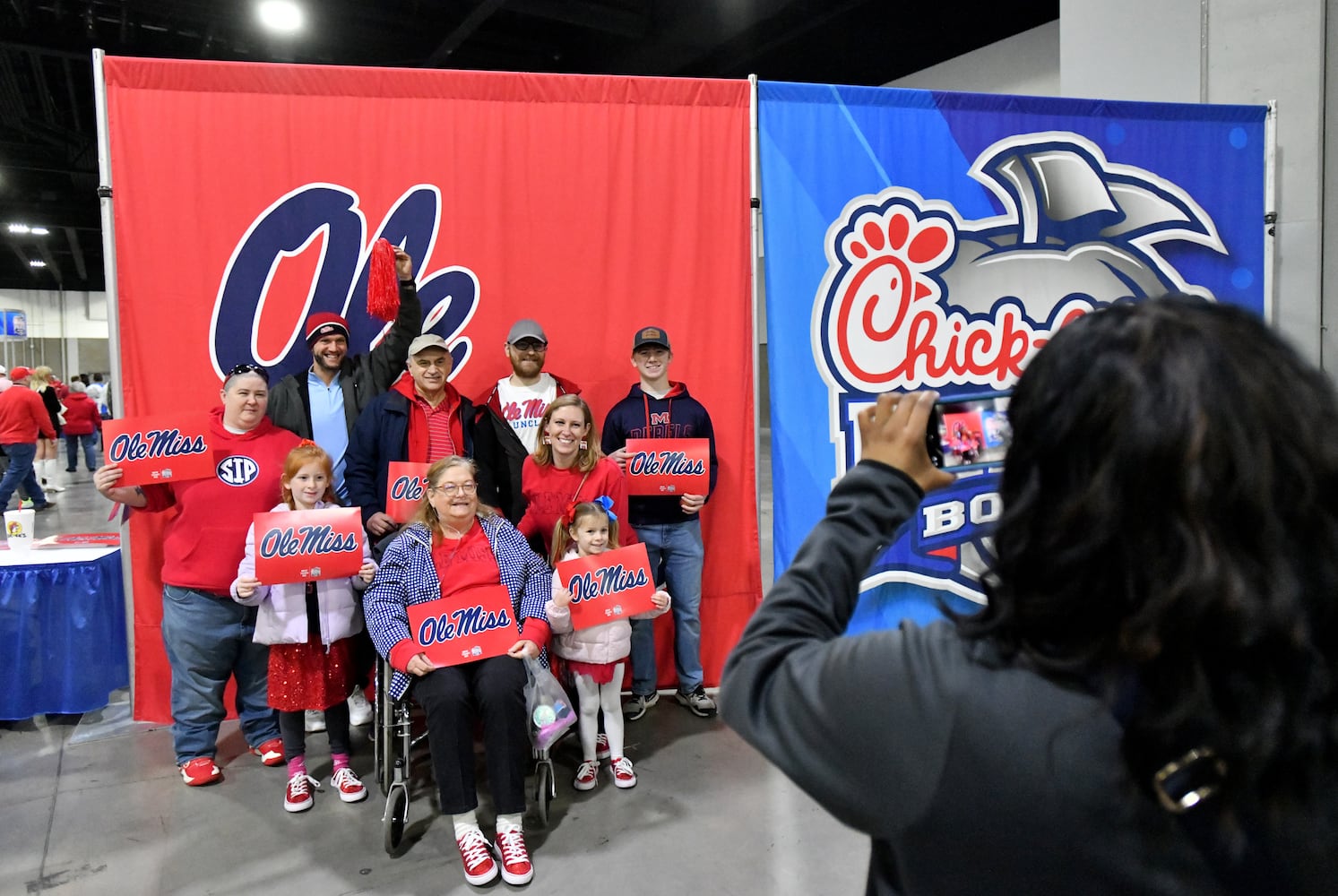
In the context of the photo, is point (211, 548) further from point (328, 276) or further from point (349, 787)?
point (328, 276)

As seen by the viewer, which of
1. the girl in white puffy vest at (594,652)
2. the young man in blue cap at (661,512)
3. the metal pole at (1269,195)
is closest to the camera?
the girl in white puffy vest at (594,652)

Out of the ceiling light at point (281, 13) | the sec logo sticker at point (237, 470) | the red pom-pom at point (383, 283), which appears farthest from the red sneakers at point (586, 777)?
the ceiling light at point (281, 13)

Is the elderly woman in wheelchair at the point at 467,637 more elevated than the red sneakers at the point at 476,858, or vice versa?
the elderly woman in wheelchair at the point at 467,637

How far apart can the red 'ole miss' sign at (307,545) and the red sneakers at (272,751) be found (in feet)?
2.88

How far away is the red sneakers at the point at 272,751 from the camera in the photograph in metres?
3.38

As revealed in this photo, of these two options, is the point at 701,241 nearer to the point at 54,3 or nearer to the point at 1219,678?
the point at 1219,678

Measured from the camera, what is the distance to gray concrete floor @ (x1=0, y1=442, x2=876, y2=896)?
258cm

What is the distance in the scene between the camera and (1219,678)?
59 cm

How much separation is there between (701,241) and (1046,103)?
6.03 feet

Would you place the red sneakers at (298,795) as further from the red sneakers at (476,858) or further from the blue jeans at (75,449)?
the blue jeans at (75,449)

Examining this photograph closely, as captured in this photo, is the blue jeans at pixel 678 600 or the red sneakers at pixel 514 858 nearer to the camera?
the red sneakers at pixel 514 858

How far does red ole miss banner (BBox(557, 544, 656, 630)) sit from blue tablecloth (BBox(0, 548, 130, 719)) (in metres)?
2.12

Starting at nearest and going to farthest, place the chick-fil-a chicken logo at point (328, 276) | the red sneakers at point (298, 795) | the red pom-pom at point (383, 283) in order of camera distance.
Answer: the red sneakers at point (298, 795), the red pom-pom at point (383, 283), the chick-fil-a chicken logo at point (328, 276)

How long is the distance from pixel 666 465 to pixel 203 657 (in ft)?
6.26
